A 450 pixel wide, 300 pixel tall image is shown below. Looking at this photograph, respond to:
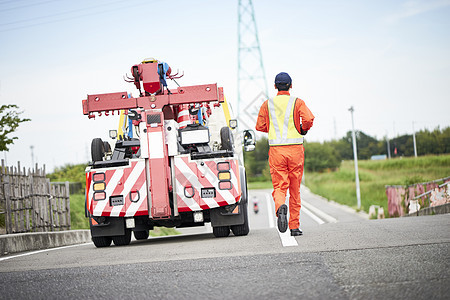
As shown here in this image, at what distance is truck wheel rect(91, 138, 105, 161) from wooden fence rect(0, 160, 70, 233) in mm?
3171

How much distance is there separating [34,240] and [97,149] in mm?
2454

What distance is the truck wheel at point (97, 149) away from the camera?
10.6 metres

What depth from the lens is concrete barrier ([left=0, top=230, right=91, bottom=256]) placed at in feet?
34.5

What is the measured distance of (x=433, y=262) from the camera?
511 centimetres

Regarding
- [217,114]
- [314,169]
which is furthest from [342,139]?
[217,114]

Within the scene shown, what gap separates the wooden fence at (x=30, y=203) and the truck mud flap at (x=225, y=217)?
4.61 meters

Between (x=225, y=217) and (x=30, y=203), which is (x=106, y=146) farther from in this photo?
(x=30, y=203)

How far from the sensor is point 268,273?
5109 mm

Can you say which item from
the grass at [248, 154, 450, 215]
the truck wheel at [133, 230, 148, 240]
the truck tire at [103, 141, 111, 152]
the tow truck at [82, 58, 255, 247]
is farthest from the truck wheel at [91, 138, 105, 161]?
the grass at [248, 154, 450, 215]

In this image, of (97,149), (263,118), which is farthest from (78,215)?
(263,118)

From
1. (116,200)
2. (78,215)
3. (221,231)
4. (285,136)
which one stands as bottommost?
(78,215)

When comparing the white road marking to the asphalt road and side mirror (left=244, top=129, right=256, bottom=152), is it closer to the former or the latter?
the asphalt road

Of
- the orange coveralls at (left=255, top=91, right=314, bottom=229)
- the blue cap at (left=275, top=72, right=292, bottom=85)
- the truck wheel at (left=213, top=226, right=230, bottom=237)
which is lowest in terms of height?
the truck wheel at (left=213, top=226, right=230, bottom=237)

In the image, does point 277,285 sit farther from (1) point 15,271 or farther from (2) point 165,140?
(2) point 165,140
